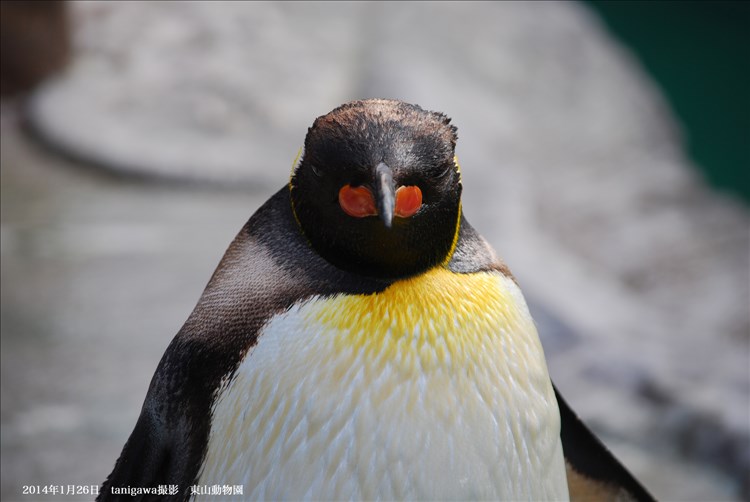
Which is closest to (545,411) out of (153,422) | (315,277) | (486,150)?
(315,277)

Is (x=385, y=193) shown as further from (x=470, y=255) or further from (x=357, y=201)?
(x=470, y=255)

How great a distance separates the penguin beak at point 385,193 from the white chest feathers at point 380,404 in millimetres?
262

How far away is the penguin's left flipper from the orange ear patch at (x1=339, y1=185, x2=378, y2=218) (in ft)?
2.48

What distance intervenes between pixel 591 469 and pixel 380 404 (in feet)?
2.27

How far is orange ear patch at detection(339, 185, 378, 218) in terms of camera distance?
1224 millimetres

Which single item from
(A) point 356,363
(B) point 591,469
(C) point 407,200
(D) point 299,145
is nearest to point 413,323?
(A) point 356,363

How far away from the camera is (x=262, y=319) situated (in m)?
1.40

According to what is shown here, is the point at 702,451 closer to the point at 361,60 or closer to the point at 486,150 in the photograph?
the point at 486,150

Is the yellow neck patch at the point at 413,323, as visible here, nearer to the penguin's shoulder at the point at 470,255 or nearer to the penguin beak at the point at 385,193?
the penguin's shoulder at the point at 470,255

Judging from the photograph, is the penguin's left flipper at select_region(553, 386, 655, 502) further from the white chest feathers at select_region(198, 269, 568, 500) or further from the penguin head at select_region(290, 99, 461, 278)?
the penguin head at select_region(290, 99, 461, 278)

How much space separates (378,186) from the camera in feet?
3.83

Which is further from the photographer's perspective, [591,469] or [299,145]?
[299,145]

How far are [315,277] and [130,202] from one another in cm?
403

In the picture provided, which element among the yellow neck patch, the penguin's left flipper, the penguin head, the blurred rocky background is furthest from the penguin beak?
the blurred rocky background
